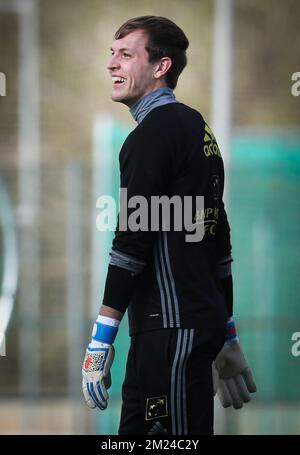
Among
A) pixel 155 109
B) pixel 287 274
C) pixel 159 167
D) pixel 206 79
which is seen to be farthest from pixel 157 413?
pixel 206 79

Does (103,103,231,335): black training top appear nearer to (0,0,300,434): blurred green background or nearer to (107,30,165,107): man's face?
(107,30,165,107): man's face

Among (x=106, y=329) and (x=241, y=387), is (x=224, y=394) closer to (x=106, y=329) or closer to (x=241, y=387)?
(x=241, y=387)

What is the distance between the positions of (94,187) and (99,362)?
251 centimetres

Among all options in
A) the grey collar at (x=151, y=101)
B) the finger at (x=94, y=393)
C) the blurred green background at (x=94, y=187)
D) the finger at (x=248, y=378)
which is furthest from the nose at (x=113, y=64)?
the blurred green background at (x=94, y=187)

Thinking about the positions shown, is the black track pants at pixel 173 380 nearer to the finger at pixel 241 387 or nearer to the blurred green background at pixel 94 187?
the finger at pixel 241 387

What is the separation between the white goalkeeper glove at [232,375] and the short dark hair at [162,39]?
0.72 metres

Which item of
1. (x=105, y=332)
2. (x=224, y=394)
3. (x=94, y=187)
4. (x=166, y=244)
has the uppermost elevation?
(x=94, y=187)

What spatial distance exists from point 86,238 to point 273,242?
0.92 metres

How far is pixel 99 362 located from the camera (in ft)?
7.17

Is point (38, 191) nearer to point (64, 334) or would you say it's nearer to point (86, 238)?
point (86, 238)

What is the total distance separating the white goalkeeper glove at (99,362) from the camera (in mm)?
2184

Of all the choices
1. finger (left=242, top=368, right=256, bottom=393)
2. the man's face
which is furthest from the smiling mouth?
finger (left=242, top=368, right=256, bottom=393)

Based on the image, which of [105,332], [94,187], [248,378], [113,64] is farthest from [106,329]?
[94,187]
